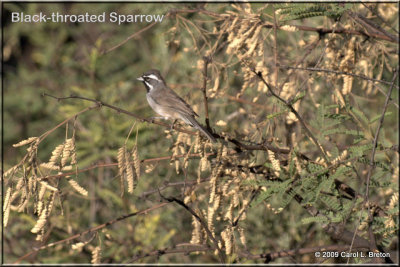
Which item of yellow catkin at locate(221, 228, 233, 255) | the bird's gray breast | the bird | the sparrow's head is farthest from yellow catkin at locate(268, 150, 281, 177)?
the sparrow's head

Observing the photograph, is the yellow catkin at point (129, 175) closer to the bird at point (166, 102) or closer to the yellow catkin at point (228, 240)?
the yellow catkin at point (228, 240)

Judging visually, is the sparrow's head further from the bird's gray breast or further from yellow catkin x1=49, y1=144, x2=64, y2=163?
yellow catkin x1=49, y1=144, x2=64, y2=163

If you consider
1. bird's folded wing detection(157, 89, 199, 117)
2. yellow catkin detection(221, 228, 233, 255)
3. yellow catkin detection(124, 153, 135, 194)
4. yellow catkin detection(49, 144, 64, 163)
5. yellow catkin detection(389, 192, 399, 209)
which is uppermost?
bird's folded wing detection(157, 89, 199, 117)

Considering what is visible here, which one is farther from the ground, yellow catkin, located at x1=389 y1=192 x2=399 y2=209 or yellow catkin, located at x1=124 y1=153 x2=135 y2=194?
Answer: yellow catkin, located at x1=124 y1=153 x2=135 y2=194

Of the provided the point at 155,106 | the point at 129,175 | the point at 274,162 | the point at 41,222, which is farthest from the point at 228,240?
the point at 155,106

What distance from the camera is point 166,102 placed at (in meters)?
5.95

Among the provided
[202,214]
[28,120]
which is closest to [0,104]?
[28,120]

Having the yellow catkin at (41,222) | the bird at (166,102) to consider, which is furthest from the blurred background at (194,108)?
the bird at (166,102)

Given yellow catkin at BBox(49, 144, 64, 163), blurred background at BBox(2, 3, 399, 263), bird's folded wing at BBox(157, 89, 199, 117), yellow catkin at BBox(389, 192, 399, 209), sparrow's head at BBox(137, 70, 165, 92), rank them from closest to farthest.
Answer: yellow catkin at BBox(49, 144, 64, 163) < yellow catkin at BBox(389, 192, 399, 209) < blurred background at BBox(2, 3, 399, 263) < bird's folded wing at BBox(157, 89, 199, 117) < sparrow's head at BBox(137, 70, 165, 92)

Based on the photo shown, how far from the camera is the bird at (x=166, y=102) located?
203 inches

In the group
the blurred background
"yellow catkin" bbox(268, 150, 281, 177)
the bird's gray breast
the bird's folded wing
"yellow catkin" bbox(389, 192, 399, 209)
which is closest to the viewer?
"yellow catkin" bbox(268, 150, 281, 177)

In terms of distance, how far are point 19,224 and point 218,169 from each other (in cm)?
346

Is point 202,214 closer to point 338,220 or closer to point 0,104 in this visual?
point 338,220

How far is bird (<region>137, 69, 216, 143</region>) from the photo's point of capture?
5.14 metres
